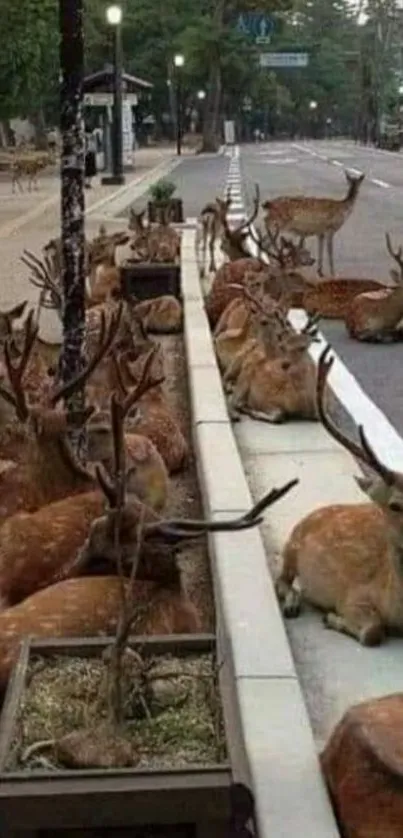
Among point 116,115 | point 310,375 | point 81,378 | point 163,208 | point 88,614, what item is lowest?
point 116,115

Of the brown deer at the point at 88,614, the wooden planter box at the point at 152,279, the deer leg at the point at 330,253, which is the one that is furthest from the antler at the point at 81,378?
the deer leg at the point at 330,253

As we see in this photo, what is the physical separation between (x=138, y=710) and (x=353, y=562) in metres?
1.46

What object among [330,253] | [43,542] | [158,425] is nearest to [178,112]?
[330,253]

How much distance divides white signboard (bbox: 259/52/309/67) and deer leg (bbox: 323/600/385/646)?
270 ft

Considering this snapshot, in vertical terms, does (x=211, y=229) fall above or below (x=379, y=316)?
below

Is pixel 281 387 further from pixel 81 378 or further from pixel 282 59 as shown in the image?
pixel 282 59

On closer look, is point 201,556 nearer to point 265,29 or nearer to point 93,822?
point 93,822

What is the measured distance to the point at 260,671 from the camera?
5180 mm

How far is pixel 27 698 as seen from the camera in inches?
172

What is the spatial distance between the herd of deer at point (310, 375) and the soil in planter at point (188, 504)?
0.29 m

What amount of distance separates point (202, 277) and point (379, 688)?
10773mm

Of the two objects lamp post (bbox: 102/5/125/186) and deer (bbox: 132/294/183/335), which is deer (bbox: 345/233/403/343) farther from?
lamp post (bbox: 102/5/125/186)

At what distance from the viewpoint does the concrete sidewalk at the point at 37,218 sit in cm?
1569

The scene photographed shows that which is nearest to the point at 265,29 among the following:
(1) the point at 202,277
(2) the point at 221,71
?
(2) the point at 221,71
